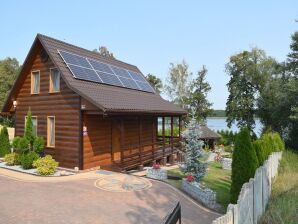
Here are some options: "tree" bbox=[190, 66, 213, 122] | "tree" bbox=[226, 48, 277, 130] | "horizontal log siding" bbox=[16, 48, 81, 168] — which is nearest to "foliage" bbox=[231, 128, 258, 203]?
"horizontal log siding" bbox=[16, 48, 81, 168]

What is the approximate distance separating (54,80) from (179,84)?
3210 centimetres

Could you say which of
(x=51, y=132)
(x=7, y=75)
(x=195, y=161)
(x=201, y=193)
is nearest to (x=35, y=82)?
(x=51, y=132)

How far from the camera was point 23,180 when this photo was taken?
40.5 ft

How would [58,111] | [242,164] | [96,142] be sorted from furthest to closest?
[58,111], [96,142], [242,164]

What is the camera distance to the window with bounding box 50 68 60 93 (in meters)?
15.7

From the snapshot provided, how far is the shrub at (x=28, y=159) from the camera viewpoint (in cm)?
1431

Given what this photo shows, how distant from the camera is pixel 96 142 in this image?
49.7ft

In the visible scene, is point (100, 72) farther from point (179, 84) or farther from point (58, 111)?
point (179, 84)

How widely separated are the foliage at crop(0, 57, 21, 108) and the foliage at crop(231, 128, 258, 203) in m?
51.9

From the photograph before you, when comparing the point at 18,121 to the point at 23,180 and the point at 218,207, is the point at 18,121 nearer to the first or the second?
the point at 23,180

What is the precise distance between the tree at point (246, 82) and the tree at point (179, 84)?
6979 millimetres

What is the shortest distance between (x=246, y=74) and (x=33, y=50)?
3202cm

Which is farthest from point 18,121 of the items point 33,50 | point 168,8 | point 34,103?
point 168,8

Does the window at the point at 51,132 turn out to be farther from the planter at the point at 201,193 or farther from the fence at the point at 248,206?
the fence at the point at 248,206
